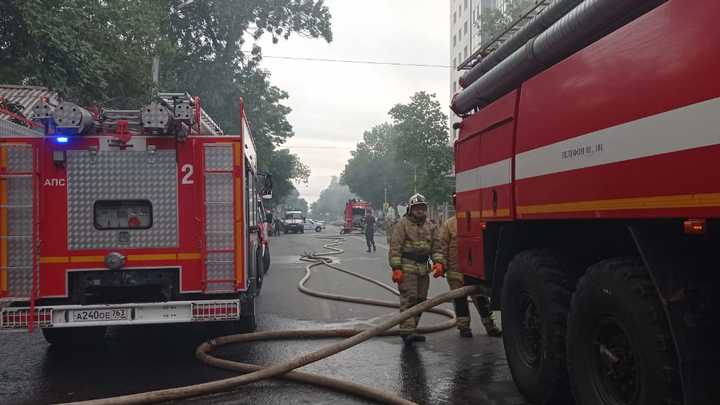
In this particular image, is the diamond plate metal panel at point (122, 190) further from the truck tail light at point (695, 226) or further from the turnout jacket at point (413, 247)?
the truck tail light at point (695, 226)

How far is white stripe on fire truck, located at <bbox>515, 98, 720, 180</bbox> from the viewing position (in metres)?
2.70

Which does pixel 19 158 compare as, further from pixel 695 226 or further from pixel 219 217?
pixel 695 226

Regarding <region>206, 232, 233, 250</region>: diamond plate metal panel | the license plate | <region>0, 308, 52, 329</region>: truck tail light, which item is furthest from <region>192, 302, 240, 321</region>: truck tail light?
<region>0, 308, 52, 329</region>: truck tail light

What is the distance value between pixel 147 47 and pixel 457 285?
1280 cm

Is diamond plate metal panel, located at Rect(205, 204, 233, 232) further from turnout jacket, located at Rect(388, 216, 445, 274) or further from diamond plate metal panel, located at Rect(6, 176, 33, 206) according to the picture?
turnout jacket, located at Rect(388, 216, 445, 274)

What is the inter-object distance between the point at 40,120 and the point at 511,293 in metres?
4.76

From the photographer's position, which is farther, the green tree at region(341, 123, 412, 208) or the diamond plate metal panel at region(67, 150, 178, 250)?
the green tree at region(341, 123, 412, 208)

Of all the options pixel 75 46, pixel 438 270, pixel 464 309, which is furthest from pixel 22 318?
pixel 75 46

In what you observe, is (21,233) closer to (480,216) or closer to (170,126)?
(170,126)

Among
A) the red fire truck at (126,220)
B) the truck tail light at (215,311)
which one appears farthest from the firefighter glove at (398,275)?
the truck tail light at (215,311)

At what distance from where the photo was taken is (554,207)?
13.3ft

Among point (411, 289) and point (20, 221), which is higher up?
point (20, 221)

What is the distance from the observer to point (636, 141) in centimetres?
320

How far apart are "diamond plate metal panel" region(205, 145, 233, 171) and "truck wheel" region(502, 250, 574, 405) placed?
311 centimetres
